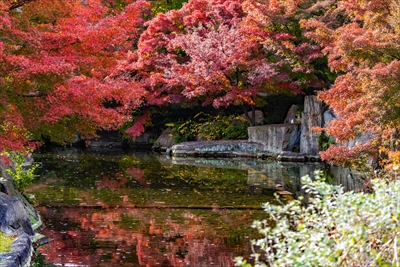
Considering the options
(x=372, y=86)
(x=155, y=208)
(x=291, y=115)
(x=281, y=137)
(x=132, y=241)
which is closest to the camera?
(x=132, y=241)

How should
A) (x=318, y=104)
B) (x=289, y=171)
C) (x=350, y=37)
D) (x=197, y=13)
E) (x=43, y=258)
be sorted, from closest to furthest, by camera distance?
1. (x=43, y=258)
2. (x=350, y=37)
3. (x=289, y=171)
4. (x=318, y=104)
5. (x=197, y=13)

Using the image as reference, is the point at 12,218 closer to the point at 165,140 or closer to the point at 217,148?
the point at 217,148

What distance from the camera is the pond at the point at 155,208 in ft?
32.5

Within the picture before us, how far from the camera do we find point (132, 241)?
35.1 feet

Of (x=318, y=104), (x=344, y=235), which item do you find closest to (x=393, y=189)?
(x=344, y=235)

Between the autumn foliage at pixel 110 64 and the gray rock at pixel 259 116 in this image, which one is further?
the gray rock at pixel 259 116

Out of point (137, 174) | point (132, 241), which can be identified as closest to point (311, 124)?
point (137, 174)

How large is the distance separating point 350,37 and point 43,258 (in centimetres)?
748

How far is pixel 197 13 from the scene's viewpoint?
28281 mm

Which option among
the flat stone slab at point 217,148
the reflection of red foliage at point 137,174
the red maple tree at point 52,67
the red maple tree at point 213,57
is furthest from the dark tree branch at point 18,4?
the flat stone slab at point 217,148

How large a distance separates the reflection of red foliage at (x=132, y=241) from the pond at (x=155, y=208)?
0.6 inches

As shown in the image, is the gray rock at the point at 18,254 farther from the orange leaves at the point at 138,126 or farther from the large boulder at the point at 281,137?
the orange leaves at the point at 138,126

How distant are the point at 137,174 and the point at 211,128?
9.69 metres

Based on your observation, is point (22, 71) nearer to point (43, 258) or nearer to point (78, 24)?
point (78, 24)
